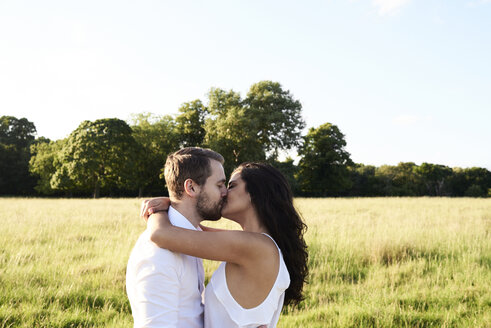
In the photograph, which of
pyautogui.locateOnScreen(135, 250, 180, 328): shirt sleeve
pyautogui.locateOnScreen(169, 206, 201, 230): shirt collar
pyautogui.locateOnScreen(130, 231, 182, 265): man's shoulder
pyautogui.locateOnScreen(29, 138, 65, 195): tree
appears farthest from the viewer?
pyautogui.locateOnScreen(29, 138, 65, 195): tree

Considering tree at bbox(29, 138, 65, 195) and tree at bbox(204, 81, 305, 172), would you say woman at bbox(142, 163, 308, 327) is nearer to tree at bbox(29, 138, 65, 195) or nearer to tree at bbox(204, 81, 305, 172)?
tree at bbox(204, 81, 305, 172)

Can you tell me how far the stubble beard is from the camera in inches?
102

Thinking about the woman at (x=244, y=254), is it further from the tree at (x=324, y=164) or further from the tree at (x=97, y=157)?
the tree at (x=324, y=164)

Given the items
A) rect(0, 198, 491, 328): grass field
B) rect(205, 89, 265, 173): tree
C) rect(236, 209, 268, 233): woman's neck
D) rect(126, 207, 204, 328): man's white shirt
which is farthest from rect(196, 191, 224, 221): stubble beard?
rect(205, 89, 265, 173): tree

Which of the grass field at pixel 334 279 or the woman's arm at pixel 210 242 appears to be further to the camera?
the grass field at pixel 334 279

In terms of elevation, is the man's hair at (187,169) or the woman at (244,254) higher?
the man's hair at (187,169)

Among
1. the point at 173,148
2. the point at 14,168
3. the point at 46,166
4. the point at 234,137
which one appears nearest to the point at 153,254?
the point at 234,137

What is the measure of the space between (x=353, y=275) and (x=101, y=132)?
118ft

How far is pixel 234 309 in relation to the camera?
2.37 metres

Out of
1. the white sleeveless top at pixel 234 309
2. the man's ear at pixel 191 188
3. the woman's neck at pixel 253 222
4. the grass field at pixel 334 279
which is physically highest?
the man's ear at pixel 191 188

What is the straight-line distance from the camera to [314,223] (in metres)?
11.2

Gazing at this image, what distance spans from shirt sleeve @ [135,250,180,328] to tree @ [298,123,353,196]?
4472 cm

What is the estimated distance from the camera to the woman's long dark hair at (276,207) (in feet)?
9.09

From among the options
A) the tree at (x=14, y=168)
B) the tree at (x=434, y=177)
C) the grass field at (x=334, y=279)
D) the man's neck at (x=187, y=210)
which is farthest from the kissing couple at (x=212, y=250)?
the tree at (x=434, y=177)
